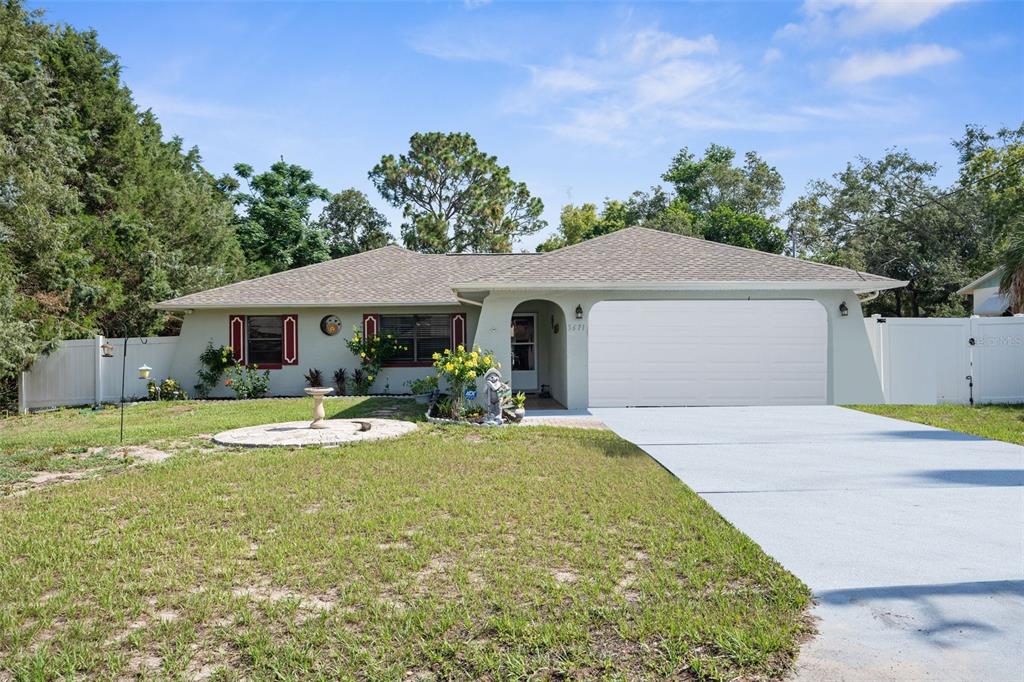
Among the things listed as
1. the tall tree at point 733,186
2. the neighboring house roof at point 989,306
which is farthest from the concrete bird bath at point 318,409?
the tall tree at point 733,186

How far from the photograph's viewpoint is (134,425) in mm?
11711

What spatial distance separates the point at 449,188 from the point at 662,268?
26503 millimetres

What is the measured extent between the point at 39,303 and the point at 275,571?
17.8m

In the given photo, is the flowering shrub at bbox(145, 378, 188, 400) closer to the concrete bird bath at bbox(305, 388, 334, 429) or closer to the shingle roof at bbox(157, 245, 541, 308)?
the shingle roof at bbox(157, 245, 541, 308)

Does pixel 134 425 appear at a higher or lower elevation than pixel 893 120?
lower

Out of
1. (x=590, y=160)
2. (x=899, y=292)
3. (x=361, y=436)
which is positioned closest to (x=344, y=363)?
(x=361, y=436)

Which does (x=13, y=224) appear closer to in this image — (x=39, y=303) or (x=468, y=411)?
(x=39, y=303)

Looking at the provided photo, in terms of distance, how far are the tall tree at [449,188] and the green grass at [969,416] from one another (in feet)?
90.4

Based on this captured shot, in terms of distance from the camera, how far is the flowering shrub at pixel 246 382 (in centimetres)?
1647

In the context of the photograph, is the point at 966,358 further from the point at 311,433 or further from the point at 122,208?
the point at 122,208

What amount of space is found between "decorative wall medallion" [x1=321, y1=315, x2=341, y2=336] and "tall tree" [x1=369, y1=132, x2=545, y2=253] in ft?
66.7

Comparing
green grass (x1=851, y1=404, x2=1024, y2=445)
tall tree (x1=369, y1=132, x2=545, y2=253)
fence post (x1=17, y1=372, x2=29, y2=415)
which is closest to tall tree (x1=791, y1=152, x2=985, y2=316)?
tall tree (x1=369, y1=132, x2=545, y2=253)

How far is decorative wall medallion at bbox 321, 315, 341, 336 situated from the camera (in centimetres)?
1691

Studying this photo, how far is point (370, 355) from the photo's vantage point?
16672mm
